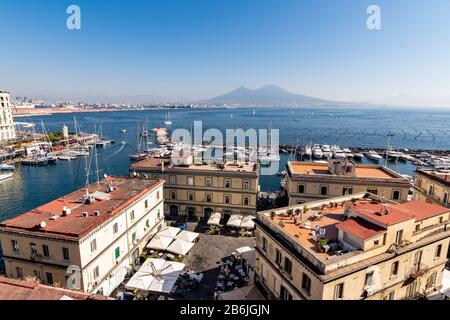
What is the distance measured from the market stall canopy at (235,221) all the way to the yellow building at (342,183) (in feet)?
24.7

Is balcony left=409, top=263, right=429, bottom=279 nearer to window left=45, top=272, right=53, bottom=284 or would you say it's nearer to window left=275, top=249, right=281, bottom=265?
window left=275, top=249, right=281, bottom=265

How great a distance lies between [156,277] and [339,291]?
53.1 ft

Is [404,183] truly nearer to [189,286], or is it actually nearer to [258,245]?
[258,245]

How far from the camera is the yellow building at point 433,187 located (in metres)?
32.7

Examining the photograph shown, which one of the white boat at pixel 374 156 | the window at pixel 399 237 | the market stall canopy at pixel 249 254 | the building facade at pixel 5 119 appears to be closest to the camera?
the window at pixel 399 237

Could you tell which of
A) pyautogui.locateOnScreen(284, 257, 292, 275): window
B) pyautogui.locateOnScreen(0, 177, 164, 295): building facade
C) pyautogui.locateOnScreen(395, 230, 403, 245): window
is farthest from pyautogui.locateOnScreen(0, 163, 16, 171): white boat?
pyautogui.locateOnScreen(395, 230, 403, 245): window

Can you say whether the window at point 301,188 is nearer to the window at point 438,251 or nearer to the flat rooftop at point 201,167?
the flat rooftop at point 201,167

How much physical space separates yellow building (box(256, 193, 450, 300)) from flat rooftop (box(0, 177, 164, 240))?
14.4 metres

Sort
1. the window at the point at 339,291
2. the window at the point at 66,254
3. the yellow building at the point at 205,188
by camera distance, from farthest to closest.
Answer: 1. the yellow building at the point at 205,188
2. the window at the point at 66,254
3. the window at the point at 339,291

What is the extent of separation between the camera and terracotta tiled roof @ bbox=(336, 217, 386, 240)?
17.0 metres

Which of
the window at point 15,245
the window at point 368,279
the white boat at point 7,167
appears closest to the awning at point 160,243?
the window at point 15,245

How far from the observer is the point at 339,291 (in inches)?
624

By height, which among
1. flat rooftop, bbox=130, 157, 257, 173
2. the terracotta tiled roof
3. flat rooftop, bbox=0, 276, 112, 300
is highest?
the terracotta tiled roof

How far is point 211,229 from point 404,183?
25.9 meters
